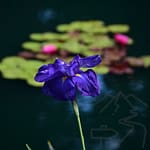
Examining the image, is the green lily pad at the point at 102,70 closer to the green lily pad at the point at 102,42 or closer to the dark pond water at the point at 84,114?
the dark pond water at the point at 84,114

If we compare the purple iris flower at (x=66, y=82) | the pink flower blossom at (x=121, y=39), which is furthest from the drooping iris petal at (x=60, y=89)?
the pink flower blossom at (x=121, y=39)

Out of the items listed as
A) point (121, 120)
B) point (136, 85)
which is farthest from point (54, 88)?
point (136, 85)

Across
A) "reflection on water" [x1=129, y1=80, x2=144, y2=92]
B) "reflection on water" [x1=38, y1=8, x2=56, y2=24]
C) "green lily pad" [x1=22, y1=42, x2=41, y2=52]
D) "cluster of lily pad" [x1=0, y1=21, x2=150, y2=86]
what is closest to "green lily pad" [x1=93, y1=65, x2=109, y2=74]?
"cluster of lily pad" [x1=0, y1=21, x2=150, y2=86]

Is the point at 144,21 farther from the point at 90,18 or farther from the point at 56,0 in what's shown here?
the point at 56,0

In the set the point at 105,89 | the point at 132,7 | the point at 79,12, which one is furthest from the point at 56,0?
the point at 105,89

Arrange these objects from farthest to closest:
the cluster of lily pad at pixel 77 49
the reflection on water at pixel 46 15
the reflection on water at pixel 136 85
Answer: the reflection on water at pixel 46 15 < the cluster of lily pad at pixel 77 49 < the reflection on water at pixel 136 85

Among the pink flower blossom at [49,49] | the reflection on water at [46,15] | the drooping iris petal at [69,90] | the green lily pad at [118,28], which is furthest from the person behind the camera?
the reflection on water at [46,15]
